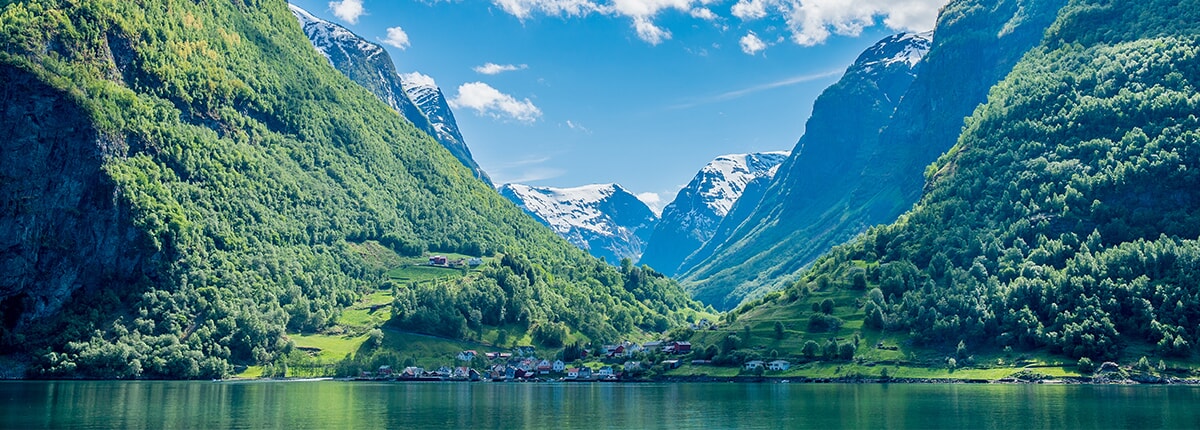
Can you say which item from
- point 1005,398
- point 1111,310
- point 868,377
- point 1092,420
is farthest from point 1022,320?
point 1092,420

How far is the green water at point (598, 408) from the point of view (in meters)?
100

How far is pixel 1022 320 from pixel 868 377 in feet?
106

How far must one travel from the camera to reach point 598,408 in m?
130

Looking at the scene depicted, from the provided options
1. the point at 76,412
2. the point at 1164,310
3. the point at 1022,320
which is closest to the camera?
the point at 76,412

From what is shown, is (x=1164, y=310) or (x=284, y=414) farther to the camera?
(x=1164, y=310)

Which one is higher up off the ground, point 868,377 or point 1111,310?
point 1111,310

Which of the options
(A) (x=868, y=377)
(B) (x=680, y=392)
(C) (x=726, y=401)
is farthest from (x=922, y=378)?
(C) (x=726, y=401)

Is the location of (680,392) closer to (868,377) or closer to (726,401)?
(726,401)

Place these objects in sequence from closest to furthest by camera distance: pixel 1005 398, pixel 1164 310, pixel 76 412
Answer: pixel 76 412 → pixel 1005 398 → pixel 1164 310

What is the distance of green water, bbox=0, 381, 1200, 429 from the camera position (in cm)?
10025

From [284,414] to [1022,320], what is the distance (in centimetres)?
14486

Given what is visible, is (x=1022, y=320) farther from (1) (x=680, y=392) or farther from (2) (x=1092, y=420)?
(2) (x=1092, y=420)

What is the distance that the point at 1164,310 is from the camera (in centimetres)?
18150

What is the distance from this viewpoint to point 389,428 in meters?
97.4
